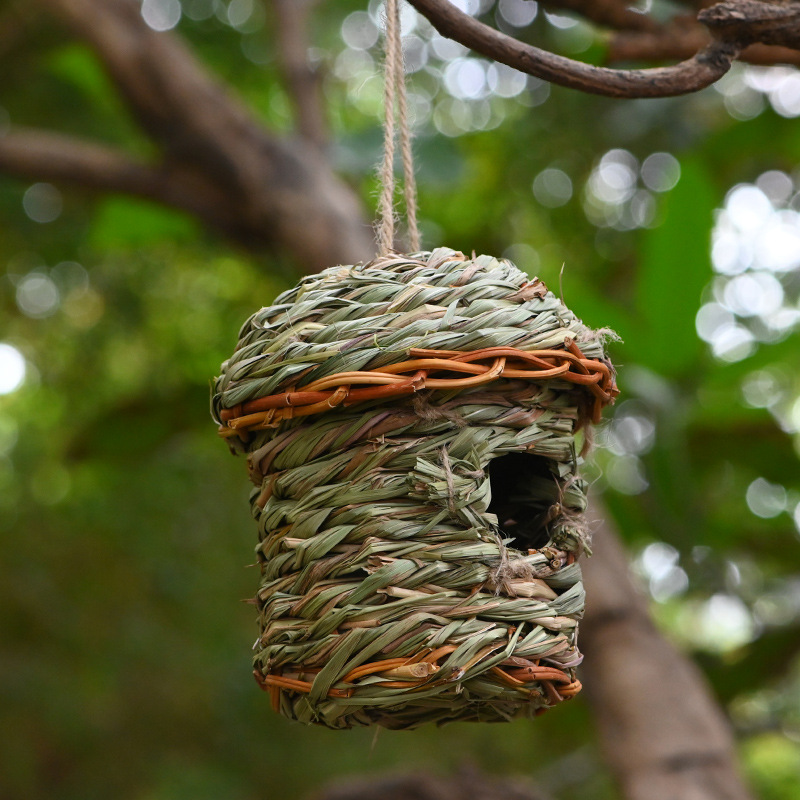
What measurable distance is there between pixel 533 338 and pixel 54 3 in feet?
7.44

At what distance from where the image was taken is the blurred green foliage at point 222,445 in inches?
94.7

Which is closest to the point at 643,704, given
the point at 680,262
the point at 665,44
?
the point at 680,262

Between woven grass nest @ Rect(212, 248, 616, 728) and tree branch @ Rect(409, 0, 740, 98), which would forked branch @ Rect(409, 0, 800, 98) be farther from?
woven grass nest @ Rect(212, 248, 616, 728)

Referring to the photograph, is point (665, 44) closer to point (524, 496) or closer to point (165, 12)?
point (524, 496)

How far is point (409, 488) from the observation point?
75 cm

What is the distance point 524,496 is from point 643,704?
44.5 inches

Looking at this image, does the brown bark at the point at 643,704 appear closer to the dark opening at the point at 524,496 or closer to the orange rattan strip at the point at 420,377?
the dark opening at the point at 524,496

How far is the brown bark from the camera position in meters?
1.83

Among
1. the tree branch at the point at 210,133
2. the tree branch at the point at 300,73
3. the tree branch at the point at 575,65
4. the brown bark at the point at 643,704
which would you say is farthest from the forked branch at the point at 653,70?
the tree branch at the point at 300,73

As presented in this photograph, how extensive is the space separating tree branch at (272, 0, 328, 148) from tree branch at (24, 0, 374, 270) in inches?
5.0

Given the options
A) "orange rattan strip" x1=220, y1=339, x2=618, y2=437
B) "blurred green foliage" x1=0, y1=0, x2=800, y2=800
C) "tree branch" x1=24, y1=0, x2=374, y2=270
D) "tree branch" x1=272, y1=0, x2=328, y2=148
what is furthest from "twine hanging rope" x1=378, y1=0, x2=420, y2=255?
"tree branch" x1=272, y1=0, x2=328, y2=148

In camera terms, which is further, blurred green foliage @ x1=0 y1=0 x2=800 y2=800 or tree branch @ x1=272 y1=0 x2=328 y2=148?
tree branch @ x1=272 y1=0 x2=328 y2=148

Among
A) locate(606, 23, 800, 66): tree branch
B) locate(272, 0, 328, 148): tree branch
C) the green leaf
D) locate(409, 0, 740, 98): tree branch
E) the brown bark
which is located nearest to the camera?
locate(409, 0, 740, 98): tree branch

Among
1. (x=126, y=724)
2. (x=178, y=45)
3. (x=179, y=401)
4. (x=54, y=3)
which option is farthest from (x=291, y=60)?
(x=126, y=724)
